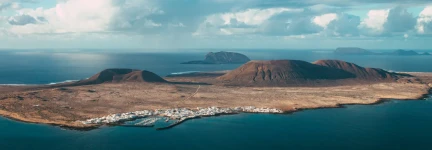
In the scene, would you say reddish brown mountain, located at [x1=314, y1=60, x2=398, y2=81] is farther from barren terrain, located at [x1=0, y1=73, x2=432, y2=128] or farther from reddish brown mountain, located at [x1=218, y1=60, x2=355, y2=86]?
barren terrain, located at [x1=0, y1=73, x2=432, y2=128]

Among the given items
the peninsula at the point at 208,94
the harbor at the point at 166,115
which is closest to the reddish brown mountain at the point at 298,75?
the peninsula at the point at 208,94

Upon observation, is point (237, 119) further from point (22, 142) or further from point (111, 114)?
point (22, 142)

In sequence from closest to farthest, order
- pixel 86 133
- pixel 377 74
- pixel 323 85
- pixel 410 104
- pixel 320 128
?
1. pixel 86 133
2. pixel 320 128
3. pixel 410 104
4. pixel 323 85
5. pixel 377 74

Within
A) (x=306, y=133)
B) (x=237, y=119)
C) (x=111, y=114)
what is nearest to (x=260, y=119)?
(x=237, y=119)

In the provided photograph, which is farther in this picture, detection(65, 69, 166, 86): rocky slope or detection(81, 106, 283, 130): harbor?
detection(65, 69, 166, 86): rocky slope

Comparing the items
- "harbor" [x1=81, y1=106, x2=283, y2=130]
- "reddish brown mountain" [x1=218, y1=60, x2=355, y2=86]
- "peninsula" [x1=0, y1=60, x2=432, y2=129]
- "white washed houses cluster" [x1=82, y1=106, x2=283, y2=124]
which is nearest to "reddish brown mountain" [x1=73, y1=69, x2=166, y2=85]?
"peninsula" [x1=0, y1=60, x2=432, y2=129]

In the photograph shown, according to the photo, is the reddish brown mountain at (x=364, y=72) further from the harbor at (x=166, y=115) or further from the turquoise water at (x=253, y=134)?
the harbor at (x=166, y=115)
